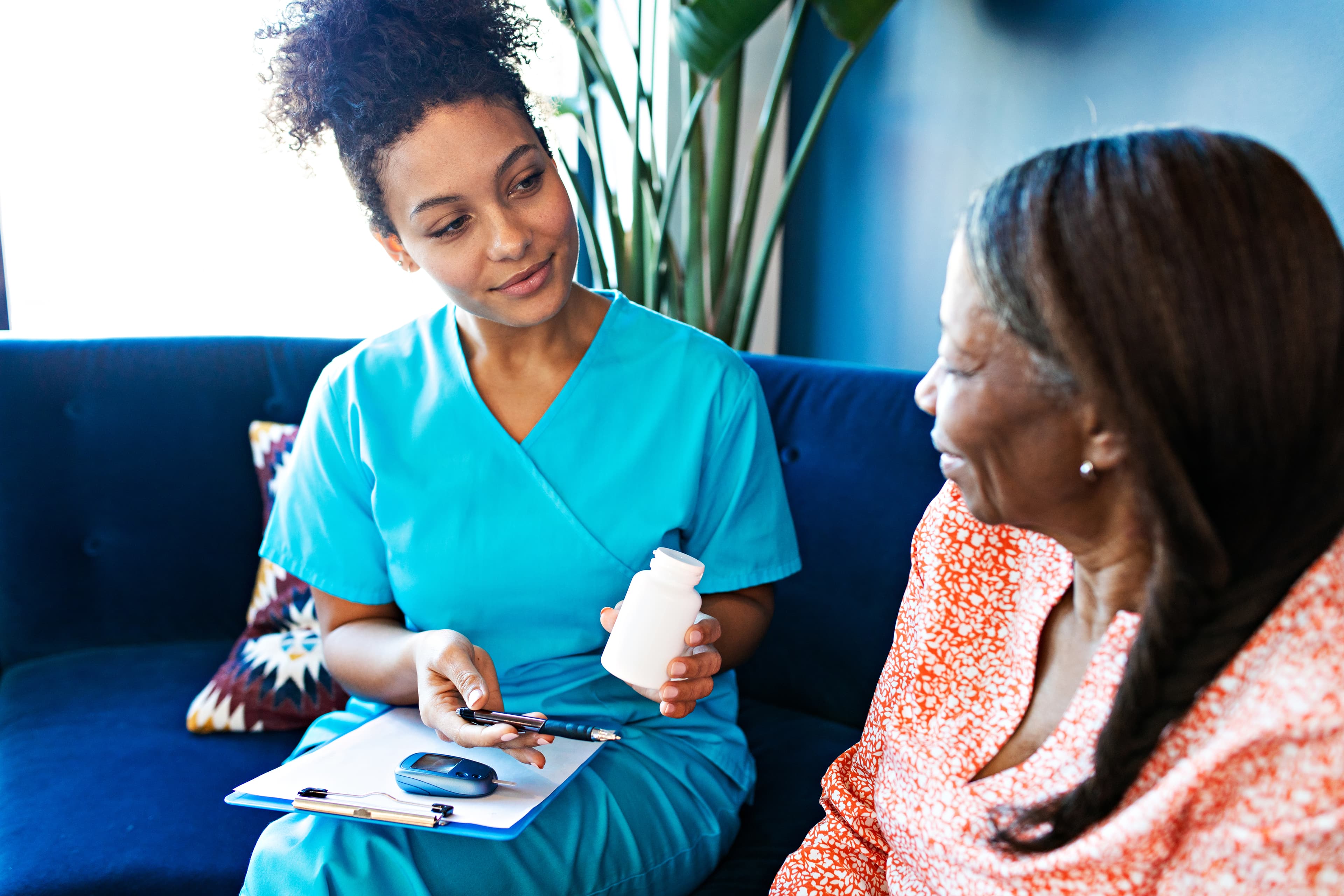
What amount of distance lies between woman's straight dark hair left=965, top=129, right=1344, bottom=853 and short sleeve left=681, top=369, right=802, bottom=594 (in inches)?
22.1

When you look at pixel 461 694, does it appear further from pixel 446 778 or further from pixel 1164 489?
pixel 1164 489

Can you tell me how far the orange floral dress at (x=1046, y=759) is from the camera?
619 millimetres

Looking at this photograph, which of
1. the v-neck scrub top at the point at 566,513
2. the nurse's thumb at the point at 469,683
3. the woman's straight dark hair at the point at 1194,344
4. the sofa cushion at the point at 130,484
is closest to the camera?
the woman's straight dark hair at the point at 1194,344

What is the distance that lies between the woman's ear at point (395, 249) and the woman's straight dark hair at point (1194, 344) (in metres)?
0.76

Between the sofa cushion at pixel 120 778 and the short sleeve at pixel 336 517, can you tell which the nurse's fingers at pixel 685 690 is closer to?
the short sleeve at pixel 336 517

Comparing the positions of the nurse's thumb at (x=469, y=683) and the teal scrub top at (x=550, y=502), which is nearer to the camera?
the nurse's thumb at (x=469, y=683)

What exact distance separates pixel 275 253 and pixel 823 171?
1.42 metres

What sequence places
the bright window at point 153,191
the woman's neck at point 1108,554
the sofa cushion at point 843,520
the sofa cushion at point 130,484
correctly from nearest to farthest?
the woman's neck at point 1108,554
the sofa cushion at point 843,520
the sofa cushion at point 130,484
the bright window at point 153,191

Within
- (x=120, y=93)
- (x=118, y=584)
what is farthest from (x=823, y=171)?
(x=118, y=584)

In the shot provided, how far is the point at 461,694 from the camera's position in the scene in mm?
1009

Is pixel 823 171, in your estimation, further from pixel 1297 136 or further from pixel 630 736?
pixel 630 736

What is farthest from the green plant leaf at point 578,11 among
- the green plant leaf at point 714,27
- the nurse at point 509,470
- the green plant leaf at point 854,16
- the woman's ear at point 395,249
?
the woman's ear at point 395,249

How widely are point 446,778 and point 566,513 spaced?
1.12 ft

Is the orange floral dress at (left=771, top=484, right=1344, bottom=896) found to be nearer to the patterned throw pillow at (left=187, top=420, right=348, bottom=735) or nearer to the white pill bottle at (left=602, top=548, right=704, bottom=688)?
the white pill bottle at (left=602, top=548, right=704, bottom=688)
